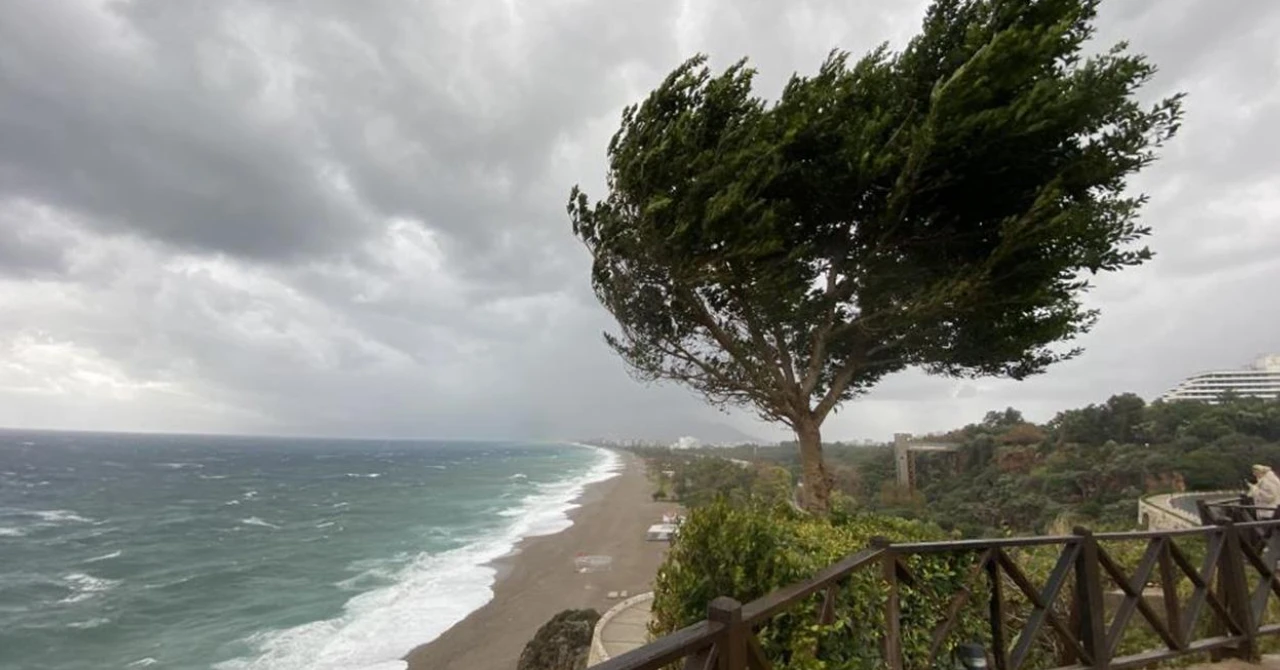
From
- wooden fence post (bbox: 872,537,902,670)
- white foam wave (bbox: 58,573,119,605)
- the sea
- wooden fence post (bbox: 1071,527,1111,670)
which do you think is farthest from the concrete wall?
white foam wave (bbox: 58,573,119,605)

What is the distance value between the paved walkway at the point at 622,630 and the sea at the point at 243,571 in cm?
1094

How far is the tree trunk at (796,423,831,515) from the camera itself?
8.52 metres

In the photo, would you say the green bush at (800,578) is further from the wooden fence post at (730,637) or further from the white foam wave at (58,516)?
the white foam wave at (58,516)

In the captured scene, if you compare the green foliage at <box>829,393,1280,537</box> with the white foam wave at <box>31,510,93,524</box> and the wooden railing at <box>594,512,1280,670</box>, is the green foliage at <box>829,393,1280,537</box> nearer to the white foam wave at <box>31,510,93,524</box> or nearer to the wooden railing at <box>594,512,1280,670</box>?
the wooden railing at <box>594,512,1280,670</box>

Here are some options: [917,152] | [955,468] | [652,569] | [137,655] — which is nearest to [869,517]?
[917,152]

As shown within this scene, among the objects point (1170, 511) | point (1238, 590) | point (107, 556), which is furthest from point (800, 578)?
point (107, 556)

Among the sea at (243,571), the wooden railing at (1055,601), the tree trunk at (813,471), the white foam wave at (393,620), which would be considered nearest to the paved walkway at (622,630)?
the tree trunk at (813,471)

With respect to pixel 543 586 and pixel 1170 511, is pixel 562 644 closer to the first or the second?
pixel 543 586

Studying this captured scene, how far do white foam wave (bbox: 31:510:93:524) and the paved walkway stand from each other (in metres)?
57.6

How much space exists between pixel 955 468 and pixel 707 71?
147 ft

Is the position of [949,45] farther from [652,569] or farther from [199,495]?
[199,495]

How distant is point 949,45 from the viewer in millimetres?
8039

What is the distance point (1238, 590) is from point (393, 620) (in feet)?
81.2

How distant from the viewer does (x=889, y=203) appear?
24.6 ft
